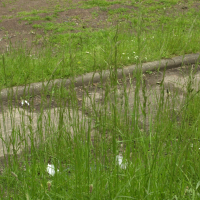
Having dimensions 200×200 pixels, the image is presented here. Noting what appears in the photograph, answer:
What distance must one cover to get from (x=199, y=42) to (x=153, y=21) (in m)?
1.79

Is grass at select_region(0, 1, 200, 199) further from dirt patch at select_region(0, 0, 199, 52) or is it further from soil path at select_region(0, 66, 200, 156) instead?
dirt patch at select_region(0, 0, 199, 52)

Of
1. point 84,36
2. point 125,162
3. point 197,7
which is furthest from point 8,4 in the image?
point 125,162

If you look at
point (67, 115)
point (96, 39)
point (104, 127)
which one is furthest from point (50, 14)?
point (104, 127)

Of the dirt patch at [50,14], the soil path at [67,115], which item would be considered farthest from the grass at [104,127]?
the dirt patch at [50,14]

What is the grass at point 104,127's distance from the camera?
1698 millimetres

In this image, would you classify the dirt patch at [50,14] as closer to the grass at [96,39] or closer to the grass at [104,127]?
the grass at [96,39]

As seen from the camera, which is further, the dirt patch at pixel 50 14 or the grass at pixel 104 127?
the dirt patch at pixel 50 14

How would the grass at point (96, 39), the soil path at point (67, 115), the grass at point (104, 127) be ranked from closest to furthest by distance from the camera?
1. the grass at point (104, 127)
2. the soil path at point (67, 115)
3. the grass at point (96, 39)

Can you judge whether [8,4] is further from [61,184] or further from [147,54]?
[61,184]

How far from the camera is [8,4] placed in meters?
8.81

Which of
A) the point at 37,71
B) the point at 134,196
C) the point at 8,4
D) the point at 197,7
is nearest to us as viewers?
the point at 134,196

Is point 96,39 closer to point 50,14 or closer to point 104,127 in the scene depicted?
point 50,14

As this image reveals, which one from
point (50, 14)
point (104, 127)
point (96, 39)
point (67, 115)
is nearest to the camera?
point (104, 127)

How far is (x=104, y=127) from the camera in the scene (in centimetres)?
173
